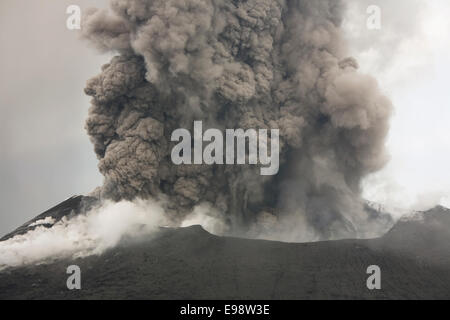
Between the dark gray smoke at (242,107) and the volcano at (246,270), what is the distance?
187 inches

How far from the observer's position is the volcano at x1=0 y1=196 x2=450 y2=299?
2425 cm

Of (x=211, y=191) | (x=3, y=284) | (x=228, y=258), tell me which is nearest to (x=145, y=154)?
(x=211, y=191)

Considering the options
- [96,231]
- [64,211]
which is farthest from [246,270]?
[64,211]

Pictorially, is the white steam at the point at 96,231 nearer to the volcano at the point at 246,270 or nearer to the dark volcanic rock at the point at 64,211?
the volcano at the point at 246,270

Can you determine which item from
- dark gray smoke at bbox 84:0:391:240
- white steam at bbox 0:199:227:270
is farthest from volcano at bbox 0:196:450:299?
dark gray smoke at bbox 84:0:391:240

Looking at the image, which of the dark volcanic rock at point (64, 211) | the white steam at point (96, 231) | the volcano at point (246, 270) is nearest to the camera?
the volcano at point (246, 270)

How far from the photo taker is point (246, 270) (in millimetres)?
26453

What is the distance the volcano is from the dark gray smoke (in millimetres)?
4741

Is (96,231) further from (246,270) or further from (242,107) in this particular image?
(242,107)

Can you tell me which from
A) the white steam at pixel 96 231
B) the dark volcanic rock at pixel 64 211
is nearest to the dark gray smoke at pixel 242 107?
the white steam at pixel 96 231

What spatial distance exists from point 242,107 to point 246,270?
1261 cm

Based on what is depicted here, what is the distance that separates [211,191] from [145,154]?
6006mm

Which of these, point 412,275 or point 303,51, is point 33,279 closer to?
point 412,275

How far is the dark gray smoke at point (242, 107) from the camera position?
31.8 m
